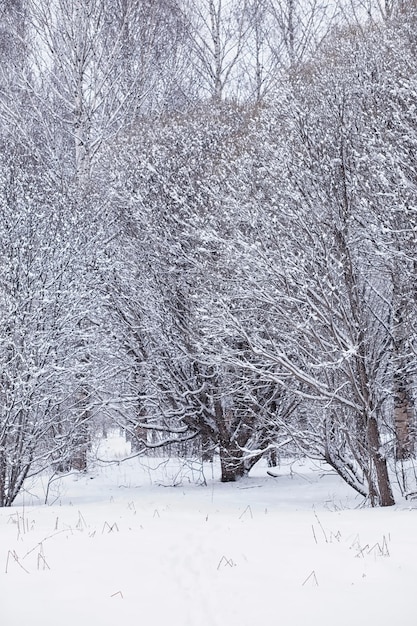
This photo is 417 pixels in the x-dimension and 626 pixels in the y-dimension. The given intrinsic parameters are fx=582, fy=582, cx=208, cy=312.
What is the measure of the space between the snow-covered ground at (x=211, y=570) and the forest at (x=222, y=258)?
219 centimetres

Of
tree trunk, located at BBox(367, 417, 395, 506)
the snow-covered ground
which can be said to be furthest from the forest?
the snow-covered ground

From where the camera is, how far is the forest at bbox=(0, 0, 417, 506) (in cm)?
719

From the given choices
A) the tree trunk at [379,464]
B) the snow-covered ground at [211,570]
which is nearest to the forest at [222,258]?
the tree trunk at [379,464]

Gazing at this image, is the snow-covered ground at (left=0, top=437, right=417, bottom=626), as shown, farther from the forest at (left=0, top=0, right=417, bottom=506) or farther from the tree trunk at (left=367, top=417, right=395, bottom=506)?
the forest at (left=0, top=0, right=417, bottom=506)

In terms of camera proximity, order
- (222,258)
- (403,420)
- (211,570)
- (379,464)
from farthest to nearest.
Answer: (403,420) → (222,258) → (379,464) → (211,570)

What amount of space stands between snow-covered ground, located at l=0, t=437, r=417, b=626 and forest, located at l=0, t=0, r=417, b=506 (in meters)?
2.19

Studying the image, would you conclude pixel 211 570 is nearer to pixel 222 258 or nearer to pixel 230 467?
pixel 222 258

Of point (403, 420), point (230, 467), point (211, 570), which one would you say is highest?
point (403, 420)

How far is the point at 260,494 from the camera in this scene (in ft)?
29.2

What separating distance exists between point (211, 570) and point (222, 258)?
5124 millimetres

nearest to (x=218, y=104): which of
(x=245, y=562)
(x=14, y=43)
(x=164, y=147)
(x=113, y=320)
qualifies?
(x=164, y=147)

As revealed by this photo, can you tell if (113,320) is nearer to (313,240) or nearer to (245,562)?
(313,240)

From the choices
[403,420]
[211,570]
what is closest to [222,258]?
[403,420]

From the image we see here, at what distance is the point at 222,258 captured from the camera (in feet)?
27.0
